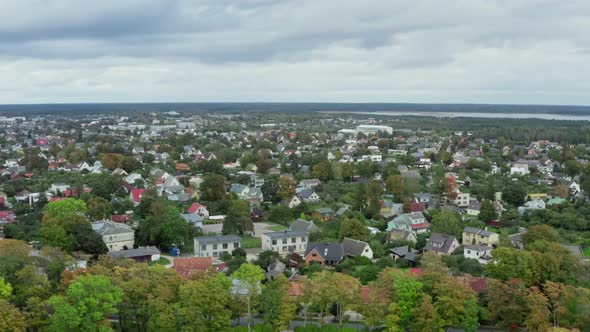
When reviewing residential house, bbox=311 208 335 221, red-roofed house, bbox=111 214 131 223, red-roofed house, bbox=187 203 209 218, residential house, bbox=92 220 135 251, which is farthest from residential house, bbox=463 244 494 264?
red-roofed house, bbox=111 214 131 223

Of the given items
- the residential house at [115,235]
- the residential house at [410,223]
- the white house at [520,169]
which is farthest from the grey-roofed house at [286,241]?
the white house at [520,169]

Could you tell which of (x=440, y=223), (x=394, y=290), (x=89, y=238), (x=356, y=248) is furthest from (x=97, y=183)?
(x=394, y=290)

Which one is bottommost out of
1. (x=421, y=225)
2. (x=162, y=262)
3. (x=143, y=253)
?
(x=162, y=262)

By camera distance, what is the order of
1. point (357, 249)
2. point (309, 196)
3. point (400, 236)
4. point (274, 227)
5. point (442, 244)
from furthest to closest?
1. point (309, 196)
2. point (274, 227)
3. point (400, 236)
4. point (442, 244)
5. point (357, 249)

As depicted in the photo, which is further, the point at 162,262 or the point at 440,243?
the point at 440,243

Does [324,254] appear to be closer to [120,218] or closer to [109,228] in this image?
[109,228]

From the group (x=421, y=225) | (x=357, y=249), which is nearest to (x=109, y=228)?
(x=357, y=249)
